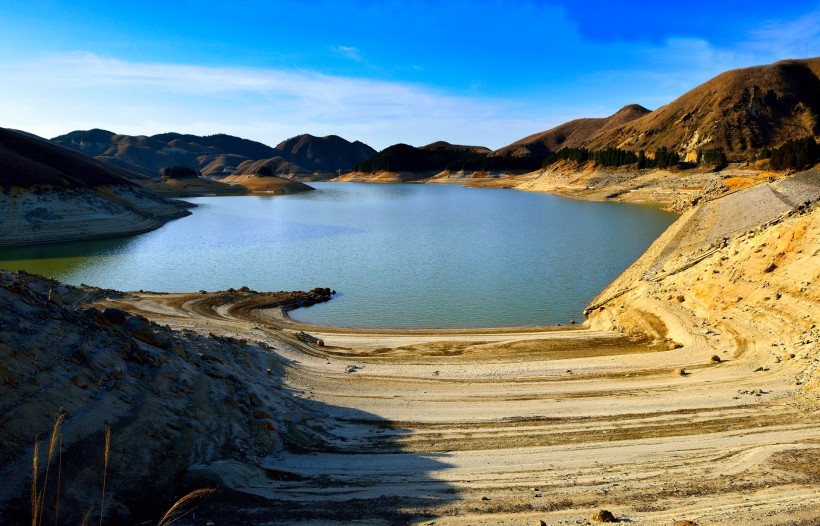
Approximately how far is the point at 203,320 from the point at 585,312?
16.3 metres

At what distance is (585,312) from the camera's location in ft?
74.7

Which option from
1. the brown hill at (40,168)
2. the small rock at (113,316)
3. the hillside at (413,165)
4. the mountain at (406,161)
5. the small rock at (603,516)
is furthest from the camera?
the mountain at (406,161)

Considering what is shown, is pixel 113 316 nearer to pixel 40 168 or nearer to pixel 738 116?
pixel 40 168

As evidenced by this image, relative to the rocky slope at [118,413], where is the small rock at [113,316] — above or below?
above

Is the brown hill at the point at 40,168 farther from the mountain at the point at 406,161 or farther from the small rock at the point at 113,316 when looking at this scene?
the mountain at the point at 406,161

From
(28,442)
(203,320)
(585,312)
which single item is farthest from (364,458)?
(585,312)

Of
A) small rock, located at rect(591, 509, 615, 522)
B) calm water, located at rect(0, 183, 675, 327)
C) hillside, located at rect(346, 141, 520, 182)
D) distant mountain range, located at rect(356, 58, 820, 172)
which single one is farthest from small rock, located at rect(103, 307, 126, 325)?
hillside, located at rect(346, 141, 520, 182)

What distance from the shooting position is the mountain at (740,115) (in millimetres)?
105938

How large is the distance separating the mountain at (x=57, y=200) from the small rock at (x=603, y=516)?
55271mm

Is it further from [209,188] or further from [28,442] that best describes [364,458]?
[209,188]

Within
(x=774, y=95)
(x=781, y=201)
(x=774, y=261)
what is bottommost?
(x=774, y=261)

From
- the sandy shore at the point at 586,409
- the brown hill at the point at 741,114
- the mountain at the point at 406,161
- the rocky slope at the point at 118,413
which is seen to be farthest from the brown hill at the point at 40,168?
the mountain at the point at 406,161

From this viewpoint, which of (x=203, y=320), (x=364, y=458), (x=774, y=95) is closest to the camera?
(x=364, y=458)

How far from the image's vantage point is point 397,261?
117 feet
